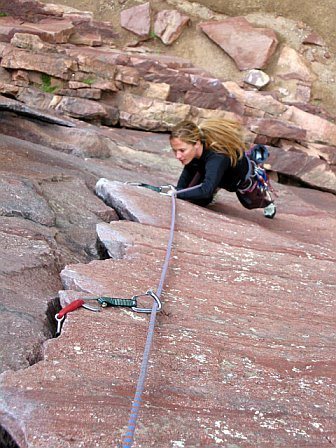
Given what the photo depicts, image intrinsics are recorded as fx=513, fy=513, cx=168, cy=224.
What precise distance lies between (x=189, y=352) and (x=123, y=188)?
2423 mm

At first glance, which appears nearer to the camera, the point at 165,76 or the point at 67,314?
the point at 67,314

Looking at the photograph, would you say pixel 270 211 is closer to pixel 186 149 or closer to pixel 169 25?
pixel 186 149

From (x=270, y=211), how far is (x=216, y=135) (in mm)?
1197

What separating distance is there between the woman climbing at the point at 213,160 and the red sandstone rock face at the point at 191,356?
86cm

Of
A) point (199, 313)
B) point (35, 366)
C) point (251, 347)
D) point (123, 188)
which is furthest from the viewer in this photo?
point (123, 188)

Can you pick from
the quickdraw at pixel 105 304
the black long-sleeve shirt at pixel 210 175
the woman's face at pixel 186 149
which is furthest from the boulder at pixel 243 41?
the quickdraw at pixel 105 304

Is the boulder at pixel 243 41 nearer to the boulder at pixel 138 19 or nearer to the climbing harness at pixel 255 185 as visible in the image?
the boulder at pixel 138 19

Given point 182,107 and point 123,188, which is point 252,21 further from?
point 123,188

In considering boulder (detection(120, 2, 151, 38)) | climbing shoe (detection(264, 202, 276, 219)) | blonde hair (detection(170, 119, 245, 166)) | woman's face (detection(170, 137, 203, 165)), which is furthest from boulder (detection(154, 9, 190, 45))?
woman's face (detection(170, 137, 203, 165))

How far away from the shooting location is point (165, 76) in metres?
9.89

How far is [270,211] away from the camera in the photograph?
→ 17.3 ft

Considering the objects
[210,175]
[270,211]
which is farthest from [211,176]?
[270,211]

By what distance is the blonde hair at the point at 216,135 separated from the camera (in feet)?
14.3

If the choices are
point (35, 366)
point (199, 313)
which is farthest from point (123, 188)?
point (35, 366)
